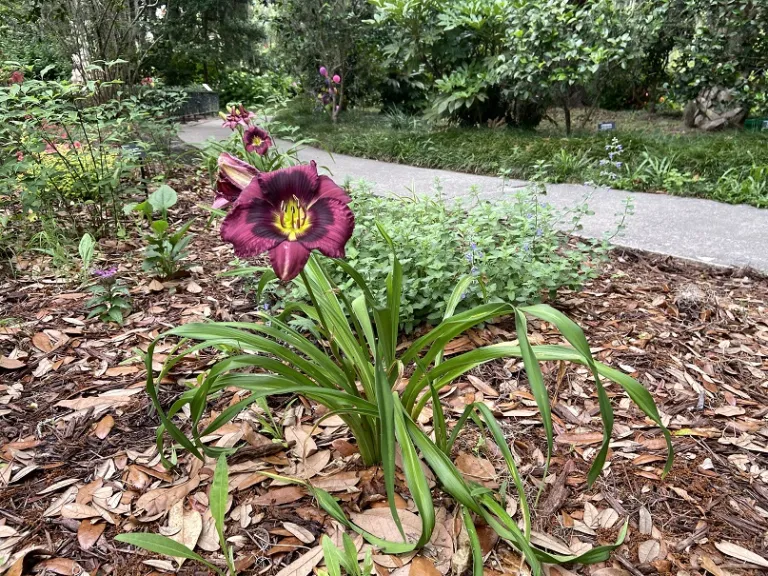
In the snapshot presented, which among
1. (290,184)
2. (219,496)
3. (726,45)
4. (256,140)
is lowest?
(219,496)

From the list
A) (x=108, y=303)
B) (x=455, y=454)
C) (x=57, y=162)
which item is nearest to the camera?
(x=455, y=454)

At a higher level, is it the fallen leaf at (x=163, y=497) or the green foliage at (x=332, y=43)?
the green foliage at (x=332, y=43)

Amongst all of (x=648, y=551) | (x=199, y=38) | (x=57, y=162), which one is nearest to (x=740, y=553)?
(x=648, y=551)

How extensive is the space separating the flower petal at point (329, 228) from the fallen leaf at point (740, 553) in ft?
3.92

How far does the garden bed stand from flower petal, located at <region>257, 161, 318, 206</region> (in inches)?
32.9

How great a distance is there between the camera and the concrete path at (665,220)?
312 cm

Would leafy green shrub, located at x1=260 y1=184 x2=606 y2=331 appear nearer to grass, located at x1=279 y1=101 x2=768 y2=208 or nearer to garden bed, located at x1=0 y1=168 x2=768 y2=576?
garden bed, located at x1=0 y1=168 x2=768 y2=576

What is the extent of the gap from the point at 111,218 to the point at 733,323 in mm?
3712

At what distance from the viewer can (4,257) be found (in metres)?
3.05

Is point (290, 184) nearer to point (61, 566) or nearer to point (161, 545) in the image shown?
point (161, 545)

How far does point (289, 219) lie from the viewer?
1134mm

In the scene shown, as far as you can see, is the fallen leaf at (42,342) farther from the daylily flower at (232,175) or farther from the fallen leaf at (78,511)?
the daylily flower at (232,175)

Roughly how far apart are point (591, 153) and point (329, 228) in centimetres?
491

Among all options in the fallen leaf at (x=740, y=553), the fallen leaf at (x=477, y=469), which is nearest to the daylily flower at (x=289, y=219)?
the fallen leaf at (x=477, y=469)
